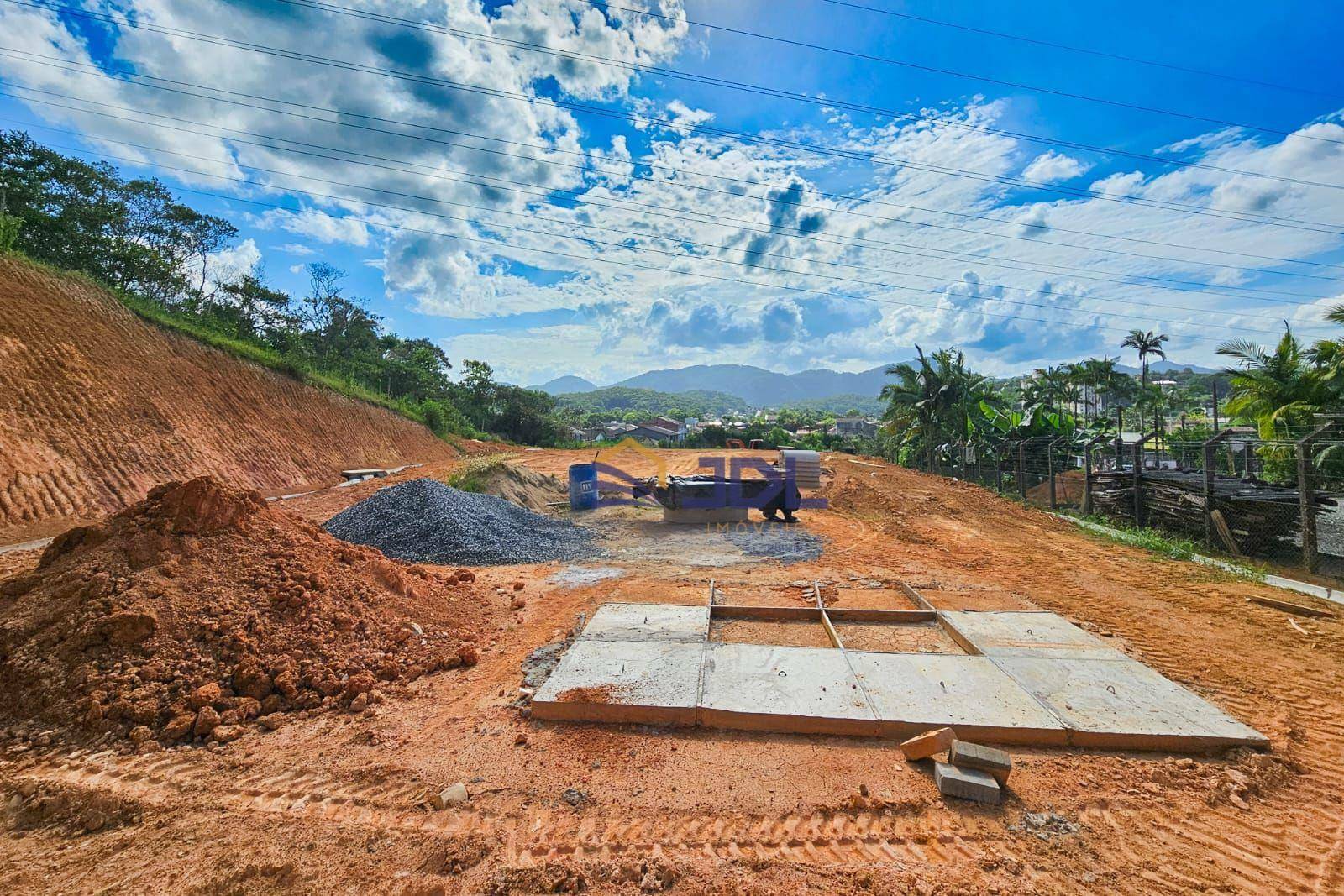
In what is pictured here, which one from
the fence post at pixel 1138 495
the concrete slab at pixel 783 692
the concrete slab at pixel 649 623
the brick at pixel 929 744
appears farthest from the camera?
the fence post at pixel 1138 495

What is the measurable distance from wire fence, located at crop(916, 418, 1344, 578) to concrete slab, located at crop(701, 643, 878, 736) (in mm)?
8180

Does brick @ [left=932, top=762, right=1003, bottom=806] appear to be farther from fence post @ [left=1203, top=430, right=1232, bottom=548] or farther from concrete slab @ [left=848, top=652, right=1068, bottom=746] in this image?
fence post @ [left=1203, top=430, right=1232, bottom=548]

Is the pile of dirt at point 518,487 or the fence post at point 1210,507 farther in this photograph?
the pile of dirt at point 518,487

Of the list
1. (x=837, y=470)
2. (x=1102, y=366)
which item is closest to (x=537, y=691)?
(x=837, y=470)

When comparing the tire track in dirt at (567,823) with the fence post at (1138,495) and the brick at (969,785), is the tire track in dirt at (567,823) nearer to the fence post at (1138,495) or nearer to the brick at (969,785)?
the brick at (969,785)

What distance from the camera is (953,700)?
4.20 metres

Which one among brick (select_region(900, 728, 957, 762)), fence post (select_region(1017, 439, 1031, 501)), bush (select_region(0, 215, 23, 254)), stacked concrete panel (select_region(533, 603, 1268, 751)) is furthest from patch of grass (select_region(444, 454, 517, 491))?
fence post (select_region(1017, 439, 1031, 501))

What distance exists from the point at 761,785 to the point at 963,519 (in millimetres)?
11286

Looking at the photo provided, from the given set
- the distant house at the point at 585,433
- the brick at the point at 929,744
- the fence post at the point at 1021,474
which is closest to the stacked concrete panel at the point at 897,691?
the brick at the point at 929,744

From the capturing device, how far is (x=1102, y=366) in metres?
35.3

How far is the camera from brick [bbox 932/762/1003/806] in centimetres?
314

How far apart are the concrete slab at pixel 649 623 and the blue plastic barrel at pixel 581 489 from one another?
8.48 metres

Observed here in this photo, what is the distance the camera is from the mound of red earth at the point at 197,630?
3.67 meters

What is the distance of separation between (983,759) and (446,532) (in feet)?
28.3
